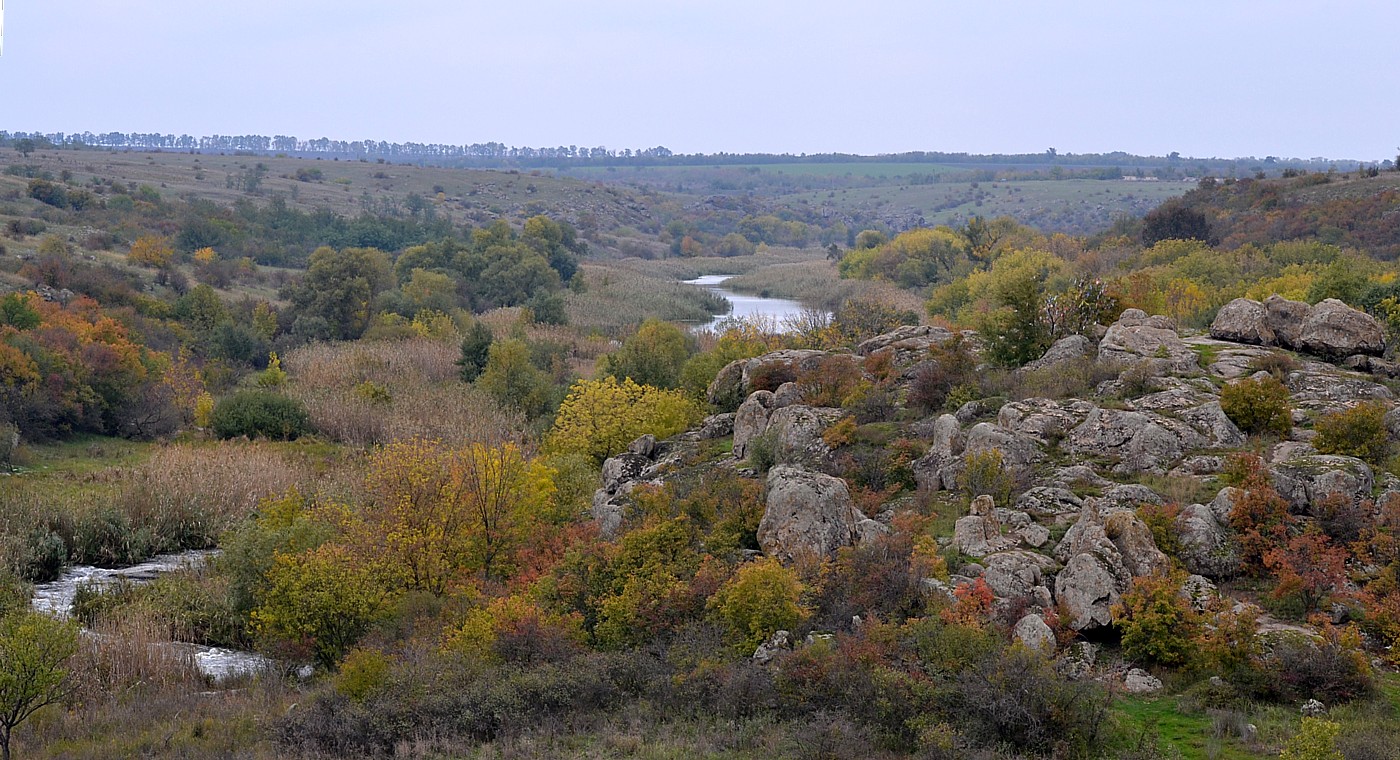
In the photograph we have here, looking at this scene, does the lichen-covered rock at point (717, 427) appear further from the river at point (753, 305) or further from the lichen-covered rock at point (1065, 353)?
the river at point (753, 305)

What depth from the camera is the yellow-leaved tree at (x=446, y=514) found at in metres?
27.3

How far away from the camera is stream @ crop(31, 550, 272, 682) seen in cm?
2617

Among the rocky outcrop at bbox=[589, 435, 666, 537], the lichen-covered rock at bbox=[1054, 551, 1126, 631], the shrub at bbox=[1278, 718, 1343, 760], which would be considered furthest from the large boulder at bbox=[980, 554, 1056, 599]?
the rocky outcrop at bbox=[589, 435, 666, 537]

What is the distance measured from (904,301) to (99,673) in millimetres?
69586

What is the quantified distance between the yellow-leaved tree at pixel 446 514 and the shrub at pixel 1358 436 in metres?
18.2

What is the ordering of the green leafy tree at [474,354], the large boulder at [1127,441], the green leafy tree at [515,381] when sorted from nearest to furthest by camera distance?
the large boulder at [1127,441] < the green leafy tree at [515,381] < the green leafy tree at [474,354]

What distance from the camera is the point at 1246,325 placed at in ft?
107

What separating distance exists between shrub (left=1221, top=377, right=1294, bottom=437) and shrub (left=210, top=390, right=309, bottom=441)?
35.9 m

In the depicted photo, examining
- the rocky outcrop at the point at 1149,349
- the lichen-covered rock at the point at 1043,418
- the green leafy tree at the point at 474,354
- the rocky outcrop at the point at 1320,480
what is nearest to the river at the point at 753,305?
the green leafy tree at the point at 474,354

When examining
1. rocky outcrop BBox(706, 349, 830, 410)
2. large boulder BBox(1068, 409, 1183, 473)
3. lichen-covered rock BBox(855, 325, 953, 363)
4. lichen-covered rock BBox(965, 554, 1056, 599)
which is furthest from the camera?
lichen-covered rock BBox(855, 325, 953, 363)

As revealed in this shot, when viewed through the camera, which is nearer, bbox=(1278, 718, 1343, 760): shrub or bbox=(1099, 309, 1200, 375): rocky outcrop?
bbox=(1278, 718, 1343, 760): shrub

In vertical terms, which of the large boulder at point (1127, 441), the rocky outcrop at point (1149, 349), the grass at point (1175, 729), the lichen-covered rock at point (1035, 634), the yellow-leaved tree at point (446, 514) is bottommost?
the yellow-leaved tree at point (446, 514)

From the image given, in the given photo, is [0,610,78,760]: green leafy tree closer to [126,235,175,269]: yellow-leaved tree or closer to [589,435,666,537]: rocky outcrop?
[589,435,666,537]: rocky outcrop

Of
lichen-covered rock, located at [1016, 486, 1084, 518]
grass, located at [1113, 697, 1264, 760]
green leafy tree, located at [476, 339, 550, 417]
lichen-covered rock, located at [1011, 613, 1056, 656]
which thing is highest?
lichen-covered rock, located at [1016, 486, 1084, 518]
